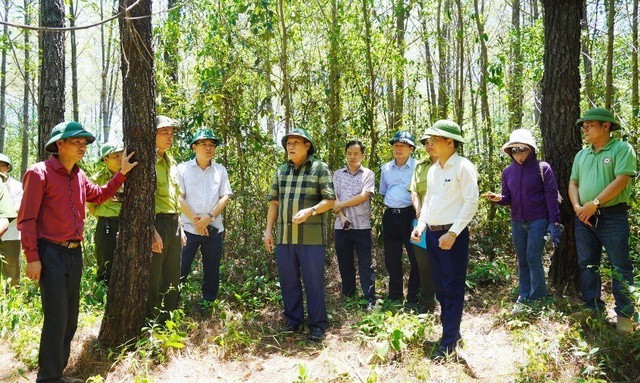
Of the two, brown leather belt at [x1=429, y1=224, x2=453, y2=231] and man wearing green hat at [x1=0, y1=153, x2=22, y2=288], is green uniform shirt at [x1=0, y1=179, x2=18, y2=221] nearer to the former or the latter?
man wearing green hat at [x1=0, y1=153, x2=22, y2=288]

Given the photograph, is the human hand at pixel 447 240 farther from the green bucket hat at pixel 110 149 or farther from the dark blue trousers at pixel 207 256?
the green bucket hat at pixel 110 149

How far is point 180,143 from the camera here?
665cm

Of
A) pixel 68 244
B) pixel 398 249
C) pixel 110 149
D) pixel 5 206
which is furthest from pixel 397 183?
pixel 5 206

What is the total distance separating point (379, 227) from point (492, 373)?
3017 mm

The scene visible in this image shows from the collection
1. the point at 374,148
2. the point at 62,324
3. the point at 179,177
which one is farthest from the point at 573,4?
the point at 62,324

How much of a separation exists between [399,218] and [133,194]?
2.76 meters

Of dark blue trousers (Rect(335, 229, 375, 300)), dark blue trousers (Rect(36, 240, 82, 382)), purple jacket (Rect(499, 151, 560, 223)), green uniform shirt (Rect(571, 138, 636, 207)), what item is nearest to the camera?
dark blue trousers (Rect(36, 240, 82, 382))

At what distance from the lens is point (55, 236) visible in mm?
3410

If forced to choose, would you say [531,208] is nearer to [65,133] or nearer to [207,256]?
[207,256]

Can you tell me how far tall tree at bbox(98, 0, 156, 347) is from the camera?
3.89m

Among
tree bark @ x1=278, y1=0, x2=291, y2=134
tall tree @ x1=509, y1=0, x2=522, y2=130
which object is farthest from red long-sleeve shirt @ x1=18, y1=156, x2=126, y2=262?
tall tree @ x1=509, y1=0, x2=522, y2=130

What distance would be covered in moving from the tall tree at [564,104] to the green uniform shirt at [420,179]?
4.31ft

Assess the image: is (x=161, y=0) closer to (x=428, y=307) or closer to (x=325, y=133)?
(x=325, y=133)

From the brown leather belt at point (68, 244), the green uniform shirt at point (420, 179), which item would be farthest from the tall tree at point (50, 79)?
the green uniform shirt at point (420, 179)
